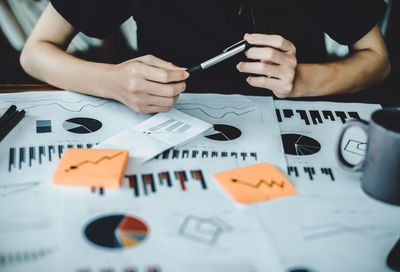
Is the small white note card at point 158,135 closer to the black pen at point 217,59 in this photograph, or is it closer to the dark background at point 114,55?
the black pen at point 217,59

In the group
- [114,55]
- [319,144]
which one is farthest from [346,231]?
[114,55]

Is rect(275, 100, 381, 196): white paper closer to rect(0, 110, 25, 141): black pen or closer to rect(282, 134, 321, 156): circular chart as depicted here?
rect(282, 134, 321, 156): circular chart

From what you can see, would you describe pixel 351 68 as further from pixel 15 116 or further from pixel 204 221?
pixel 15 116

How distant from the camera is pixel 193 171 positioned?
1.73ft

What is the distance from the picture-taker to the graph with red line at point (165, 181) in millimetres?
485

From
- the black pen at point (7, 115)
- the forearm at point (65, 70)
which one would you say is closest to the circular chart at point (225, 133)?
the forearm at point (65, 70)

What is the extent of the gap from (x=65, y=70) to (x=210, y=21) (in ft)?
1.13

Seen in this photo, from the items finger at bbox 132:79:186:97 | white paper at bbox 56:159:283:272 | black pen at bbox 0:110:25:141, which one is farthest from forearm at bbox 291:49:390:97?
black pen at bbox 0:110:25:141

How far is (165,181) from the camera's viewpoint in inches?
19.8

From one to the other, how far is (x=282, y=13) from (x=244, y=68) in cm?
30

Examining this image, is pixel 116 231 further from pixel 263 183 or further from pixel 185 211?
pixel 263 183

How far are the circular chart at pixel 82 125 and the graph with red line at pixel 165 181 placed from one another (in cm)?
15

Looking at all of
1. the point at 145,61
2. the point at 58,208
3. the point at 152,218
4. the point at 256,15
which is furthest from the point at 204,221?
the point at 256,15

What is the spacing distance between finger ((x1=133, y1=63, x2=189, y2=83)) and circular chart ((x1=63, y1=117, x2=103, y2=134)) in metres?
0.11
